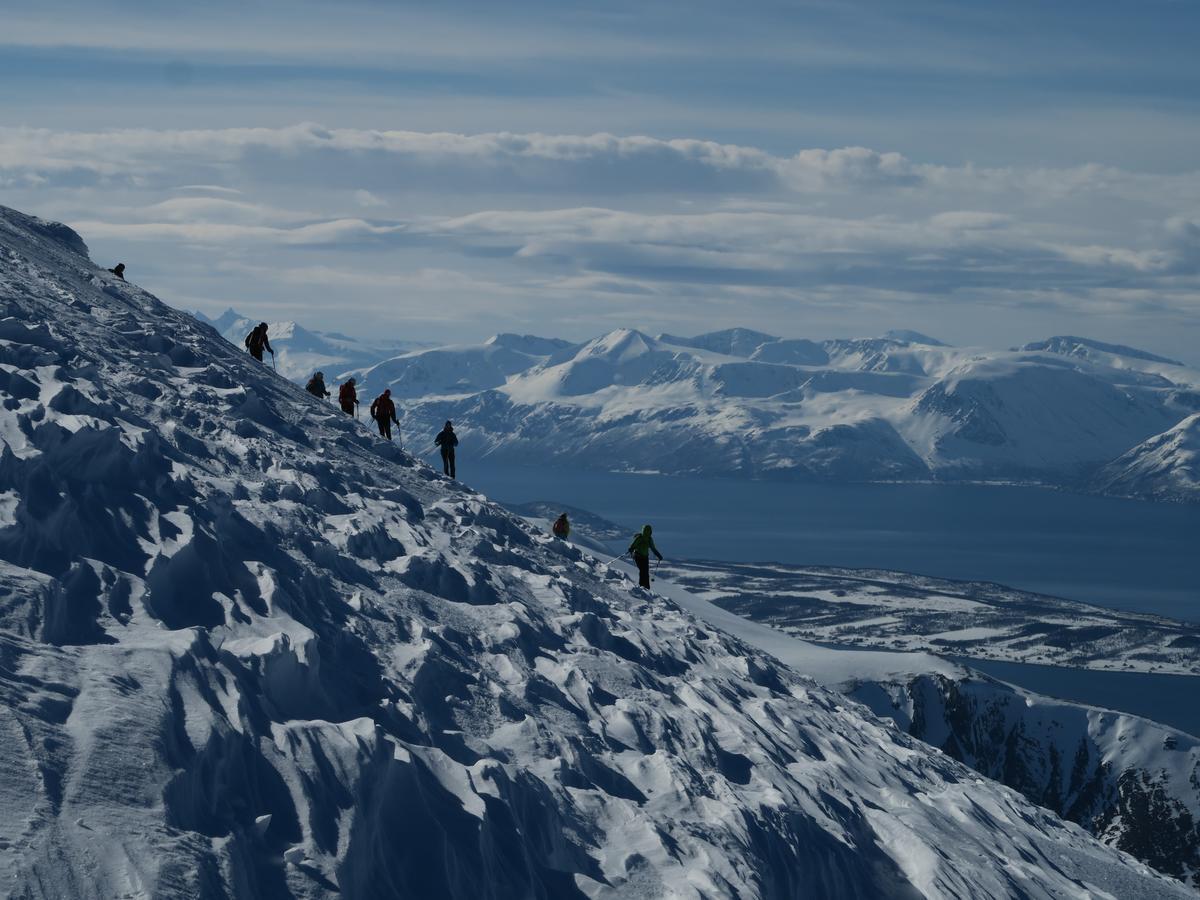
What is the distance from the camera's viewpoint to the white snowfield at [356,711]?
50.8ft

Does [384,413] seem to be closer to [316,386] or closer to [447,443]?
[447,443]

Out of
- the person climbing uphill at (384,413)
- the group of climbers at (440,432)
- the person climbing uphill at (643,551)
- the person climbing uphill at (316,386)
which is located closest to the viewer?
the person climbing uphill at (643,551)

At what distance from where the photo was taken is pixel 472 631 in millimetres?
24094

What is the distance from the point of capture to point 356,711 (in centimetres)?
1906

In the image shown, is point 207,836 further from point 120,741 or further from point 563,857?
point 563,857

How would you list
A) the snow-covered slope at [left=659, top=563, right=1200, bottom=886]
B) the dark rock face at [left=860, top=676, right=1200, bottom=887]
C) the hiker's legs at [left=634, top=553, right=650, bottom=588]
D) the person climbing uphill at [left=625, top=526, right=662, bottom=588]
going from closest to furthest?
the person climbing uphill at [left=625, top=526, right=662, bottom=588] < the hiker's legs at [left=634, top=553, right=650, bottom=588] < the snow-covered slope at [left=659, top=563, right=1200, bottom=886] < the dark rock face at [left=860, top=676, right=1200, bottom=887]

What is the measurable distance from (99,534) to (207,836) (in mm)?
7445

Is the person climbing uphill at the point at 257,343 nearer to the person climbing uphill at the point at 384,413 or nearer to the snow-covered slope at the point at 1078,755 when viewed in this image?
the person climbing uphill at the point at 384,413

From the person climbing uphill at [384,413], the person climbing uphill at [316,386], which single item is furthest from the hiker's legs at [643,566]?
the person climbing uphill at [316,386]

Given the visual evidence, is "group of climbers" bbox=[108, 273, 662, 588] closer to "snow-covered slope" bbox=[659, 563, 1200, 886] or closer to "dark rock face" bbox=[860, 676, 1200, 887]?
"snow-covered slope" bbox=[659, 563, 1200, 886]

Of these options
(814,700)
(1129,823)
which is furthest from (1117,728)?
(814,700)

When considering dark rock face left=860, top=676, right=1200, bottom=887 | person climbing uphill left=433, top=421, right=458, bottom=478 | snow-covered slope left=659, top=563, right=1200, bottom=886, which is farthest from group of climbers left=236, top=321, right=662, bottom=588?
dark rock face left=860, top=676, right=1200, bottom=887

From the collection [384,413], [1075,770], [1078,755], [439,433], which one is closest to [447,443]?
[384,413]

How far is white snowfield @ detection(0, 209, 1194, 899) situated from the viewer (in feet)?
50.8
